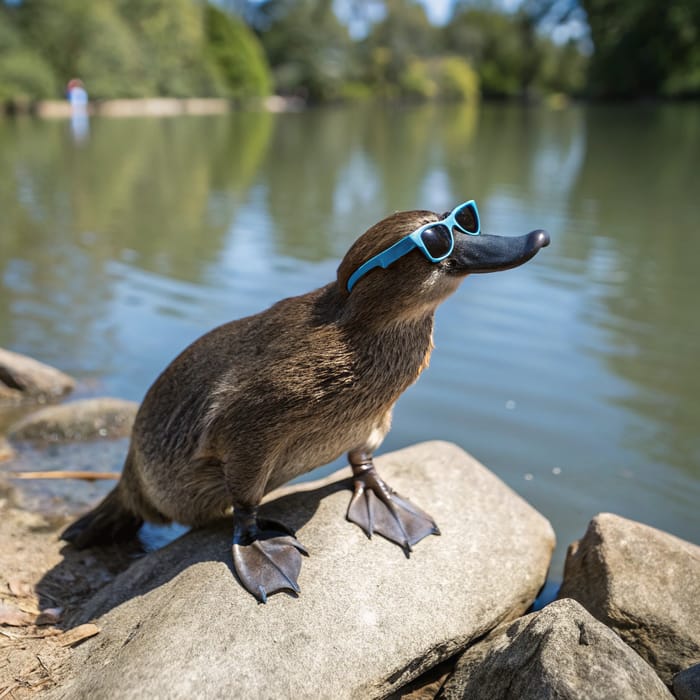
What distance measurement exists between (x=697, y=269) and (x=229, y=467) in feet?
28.6

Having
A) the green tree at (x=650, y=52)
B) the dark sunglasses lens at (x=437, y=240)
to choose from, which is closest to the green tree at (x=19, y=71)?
the green tree at (x=650, y=52)

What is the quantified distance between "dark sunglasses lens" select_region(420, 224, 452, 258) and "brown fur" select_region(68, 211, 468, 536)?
54mm

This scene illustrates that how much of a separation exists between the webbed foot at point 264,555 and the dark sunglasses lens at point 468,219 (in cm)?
150

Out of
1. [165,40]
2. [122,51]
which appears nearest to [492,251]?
[122,51]

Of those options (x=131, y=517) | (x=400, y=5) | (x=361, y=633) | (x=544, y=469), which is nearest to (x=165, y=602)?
(x=361, y=633)

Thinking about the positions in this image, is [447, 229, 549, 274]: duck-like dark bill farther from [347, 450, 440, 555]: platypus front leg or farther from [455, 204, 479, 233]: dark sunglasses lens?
[347, 450, 440, 555]: platypus front leg

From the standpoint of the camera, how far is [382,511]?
3621 millimetres

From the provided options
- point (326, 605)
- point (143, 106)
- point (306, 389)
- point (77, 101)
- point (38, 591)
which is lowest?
point (143, 106)

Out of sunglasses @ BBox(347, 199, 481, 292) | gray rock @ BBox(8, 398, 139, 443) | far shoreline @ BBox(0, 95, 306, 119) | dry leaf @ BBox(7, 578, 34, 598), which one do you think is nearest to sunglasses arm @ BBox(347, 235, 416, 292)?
sunglasses @ BBox(347, 199, 481, 292)

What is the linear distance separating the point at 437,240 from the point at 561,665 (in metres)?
1.53

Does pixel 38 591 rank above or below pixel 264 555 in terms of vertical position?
below

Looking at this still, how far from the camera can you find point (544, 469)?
17.6 feet

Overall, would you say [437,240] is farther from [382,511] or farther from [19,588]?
[19,588]

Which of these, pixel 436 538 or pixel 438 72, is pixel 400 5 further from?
pixel 436 538
